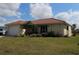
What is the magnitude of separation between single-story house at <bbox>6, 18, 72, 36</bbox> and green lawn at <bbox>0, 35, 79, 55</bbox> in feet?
0.75

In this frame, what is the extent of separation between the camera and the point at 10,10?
15.3 metres

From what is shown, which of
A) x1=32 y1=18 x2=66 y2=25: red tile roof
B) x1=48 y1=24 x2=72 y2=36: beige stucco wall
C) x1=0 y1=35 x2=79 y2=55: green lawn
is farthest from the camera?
x1=48 y1=24 x2=72 y2=36: beige stucco wall

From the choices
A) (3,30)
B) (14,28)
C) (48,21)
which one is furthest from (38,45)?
(3,30)

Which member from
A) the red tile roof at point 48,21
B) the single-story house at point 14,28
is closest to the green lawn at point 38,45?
the single-story house at point 14,28

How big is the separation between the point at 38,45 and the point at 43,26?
0.64m

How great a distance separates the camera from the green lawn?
15156 millimetres

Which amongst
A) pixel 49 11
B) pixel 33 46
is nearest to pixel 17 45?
pixel 33 46

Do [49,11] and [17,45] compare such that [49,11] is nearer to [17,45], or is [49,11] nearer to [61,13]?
[61,13]

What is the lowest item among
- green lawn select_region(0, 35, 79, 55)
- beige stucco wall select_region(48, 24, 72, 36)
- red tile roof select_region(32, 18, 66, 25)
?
green lawn select_region(0, 35, 79, 55)

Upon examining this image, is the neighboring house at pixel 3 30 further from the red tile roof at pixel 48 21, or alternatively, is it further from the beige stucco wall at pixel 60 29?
the beige stucco wall at pixel 60 29

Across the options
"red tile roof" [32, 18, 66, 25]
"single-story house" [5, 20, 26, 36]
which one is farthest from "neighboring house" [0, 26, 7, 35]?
"red tile roof" [32, 18, 66, 25]

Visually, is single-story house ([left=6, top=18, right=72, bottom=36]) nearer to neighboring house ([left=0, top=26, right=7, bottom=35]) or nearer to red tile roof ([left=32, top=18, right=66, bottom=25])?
red tile roof ([left=32, top=18, right=66, bottom=25])

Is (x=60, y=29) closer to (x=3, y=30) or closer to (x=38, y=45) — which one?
(x=38, y=45)

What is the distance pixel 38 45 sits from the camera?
15.3 metres
